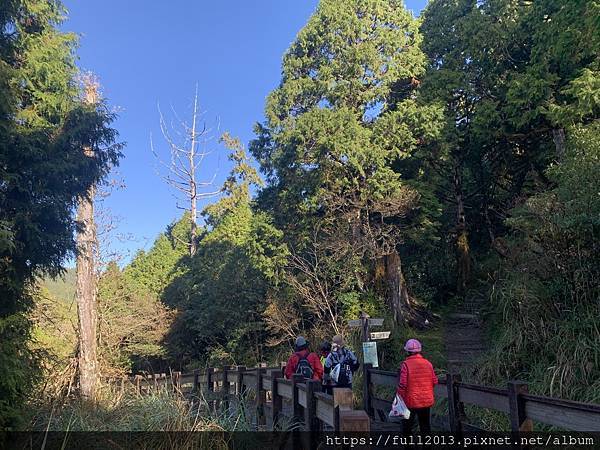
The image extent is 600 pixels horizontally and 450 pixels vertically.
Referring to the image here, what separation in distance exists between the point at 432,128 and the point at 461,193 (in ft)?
14.2

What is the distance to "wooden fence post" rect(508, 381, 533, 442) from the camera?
4512mm

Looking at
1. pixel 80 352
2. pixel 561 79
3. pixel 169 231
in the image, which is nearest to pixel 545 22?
pixel 561 79

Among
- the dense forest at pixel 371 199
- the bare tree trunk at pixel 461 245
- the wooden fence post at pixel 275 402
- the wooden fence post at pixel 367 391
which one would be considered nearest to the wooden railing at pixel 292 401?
the wooden fence post at pixel 275 402

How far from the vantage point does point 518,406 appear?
179 inches

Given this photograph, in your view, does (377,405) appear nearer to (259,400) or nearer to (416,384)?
(259,400)

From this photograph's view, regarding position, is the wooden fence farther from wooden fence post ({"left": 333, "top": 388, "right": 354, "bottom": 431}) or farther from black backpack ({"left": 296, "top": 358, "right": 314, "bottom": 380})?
Result: black backpack ({"left": 296, "top": 358, "right": 314, "bottom": 380})

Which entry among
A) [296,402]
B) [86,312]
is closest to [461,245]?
[86,312]

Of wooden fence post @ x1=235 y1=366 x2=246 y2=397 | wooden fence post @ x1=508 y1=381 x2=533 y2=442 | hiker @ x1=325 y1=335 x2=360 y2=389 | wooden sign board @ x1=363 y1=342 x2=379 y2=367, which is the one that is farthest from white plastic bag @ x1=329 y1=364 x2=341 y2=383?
wooden fence post @ x1=508 y1=381 x2=533 y2=442

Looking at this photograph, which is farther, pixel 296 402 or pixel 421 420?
pixel 296 402

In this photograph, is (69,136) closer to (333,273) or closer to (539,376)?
(539,376)

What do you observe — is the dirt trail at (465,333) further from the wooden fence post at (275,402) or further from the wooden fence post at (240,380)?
the wooden fence post at (275,402)

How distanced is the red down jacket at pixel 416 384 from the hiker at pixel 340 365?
1.48m

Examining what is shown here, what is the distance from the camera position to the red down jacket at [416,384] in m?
5.72

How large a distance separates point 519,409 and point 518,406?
1.0 inches
